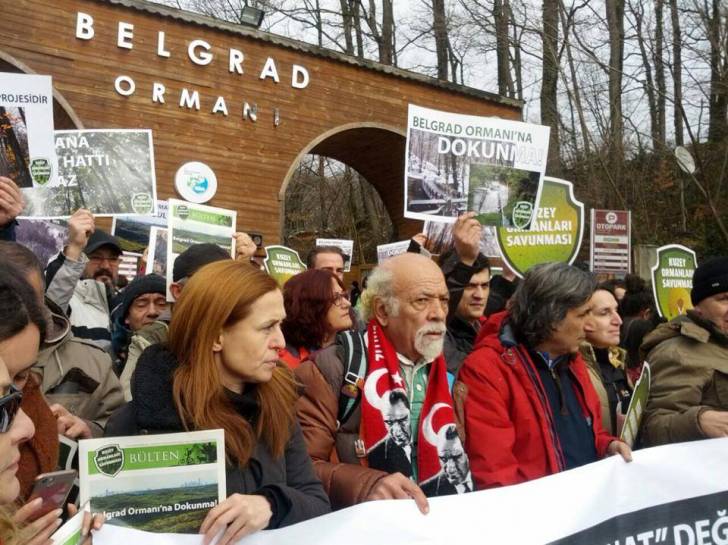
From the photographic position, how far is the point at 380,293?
9.35 feet

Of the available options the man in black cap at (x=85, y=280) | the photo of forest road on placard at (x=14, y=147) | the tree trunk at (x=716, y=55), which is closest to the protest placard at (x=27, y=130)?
the photo of forest road on placard at (x=14, y=147)

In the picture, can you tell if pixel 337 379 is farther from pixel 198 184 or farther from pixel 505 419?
pixel 198 184

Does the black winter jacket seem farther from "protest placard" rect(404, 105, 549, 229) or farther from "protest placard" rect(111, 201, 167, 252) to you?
"protest placard" rect(111, 201, 167, 252)

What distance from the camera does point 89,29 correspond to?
12195mm

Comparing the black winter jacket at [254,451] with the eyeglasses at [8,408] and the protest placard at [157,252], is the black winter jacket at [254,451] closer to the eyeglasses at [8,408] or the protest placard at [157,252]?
the eyeglasses at [8,408]

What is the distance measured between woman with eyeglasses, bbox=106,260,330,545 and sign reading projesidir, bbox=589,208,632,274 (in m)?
6.99

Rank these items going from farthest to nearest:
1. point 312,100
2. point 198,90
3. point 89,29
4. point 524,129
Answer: point 312,100 < point 198,90 < point 89,29 < point 524,129

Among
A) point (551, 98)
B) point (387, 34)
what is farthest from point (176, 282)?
point (387, 34)

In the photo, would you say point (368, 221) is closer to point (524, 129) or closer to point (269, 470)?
point (524, 129)

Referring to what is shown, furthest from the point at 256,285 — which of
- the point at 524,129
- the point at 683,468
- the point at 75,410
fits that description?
the point at 524,129

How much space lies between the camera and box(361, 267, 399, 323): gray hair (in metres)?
2.79

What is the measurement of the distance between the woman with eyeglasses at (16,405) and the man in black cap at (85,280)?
915mm

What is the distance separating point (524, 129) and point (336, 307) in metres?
1.71

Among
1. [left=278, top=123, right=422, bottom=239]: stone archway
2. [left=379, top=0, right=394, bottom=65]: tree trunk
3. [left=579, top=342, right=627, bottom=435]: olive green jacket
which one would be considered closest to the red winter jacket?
[left=579, top=342, right=627, bottom=435]: olive green jacket
